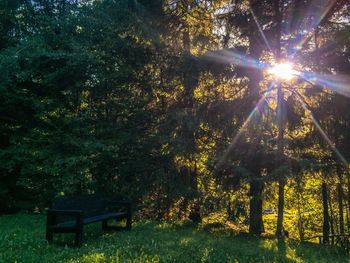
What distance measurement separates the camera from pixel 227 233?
12.6m

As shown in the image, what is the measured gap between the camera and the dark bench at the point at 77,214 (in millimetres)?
8680

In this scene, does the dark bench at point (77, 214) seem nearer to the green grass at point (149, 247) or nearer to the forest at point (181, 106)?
the green grass at point (149, 247)

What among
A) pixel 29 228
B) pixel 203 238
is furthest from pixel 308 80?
pixel 29 228

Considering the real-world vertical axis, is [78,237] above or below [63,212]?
below

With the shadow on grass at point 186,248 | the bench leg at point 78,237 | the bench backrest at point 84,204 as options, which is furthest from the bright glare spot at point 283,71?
the bench leg at point 78,237

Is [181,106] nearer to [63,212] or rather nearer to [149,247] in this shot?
[63,212]

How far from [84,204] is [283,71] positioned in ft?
26.4

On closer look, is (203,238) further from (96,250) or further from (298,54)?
(298,54)

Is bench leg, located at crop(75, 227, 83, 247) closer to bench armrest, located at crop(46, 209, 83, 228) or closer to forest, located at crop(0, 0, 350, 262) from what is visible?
bench armrest, located at crop(46, 209, 83, 228)

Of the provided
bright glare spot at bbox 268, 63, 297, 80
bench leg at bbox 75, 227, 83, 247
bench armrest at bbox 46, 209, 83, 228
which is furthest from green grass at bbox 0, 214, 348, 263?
bright glare spot at bbox 268, 63, 297, 80

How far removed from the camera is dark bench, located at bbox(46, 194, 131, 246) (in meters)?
8.68

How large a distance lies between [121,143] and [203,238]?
524 centimetres

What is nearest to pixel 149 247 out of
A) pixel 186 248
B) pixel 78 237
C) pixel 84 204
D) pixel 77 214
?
pixel 186 248

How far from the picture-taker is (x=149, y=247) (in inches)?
325
